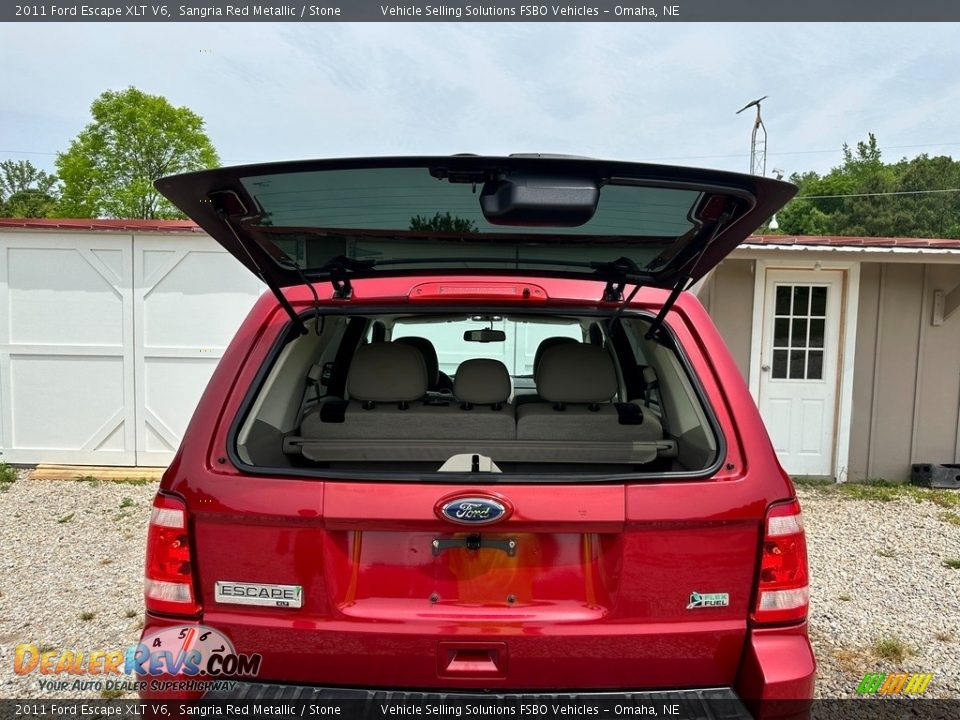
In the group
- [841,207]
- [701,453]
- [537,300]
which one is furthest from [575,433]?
[841,207]

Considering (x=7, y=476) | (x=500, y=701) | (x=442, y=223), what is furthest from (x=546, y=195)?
(x=7, y=476)

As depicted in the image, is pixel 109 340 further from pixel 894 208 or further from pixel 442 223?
pixel 894 208

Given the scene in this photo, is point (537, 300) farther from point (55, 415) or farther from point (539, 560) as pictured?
point (55, 415)

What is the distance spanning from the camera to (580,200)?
1366mm

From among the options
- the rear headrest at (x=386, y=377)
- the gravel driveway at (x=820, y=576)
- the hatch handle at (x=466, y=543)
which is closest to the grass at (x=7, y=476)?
the gravel driveway at (x=820, y=576)

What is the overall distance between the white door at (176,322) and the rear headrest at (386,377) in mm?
4861

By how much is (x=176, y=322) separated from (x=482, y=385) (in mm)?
5509

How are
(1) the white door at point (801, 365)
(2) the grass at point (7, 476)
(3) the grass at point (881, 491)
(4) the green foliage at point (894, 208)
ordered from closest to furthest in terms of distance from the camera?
1. (3) the grass at point (881, 491)
2. (2) the grass at point (7, 476)
3. (1) the white door at point (801, 365)
4. (4) the green foliage at point (894, 208)

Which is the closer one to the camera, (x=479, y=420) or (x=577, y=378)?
(x=479, y=420)

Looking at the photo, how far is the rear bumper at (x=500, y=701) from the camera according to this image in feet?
4.57

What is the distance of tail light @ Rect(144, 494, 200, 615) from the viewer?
1.46m

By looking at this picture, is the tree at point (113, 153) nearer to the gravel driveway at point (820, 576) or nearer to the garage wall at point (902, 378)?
the gravel driveway at point (820, 576)

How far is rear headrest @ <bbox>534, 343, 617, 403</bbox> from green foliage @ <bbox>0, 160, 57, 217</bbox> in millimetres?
49488

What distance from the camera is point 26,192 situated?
52969mm
